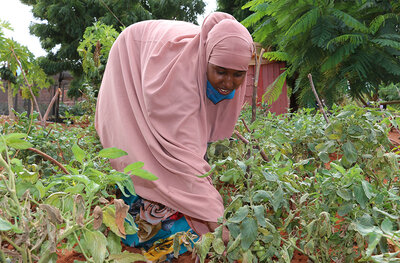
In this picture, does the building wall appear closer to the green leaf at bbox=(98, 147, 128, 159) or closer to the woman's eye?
the woman's eye

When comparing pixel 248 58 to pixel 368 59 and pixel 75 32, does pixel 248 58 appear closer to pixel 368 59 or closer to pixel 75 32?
pixel 368 59

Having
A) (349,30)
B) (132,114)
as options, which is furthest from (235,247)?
(349,30)

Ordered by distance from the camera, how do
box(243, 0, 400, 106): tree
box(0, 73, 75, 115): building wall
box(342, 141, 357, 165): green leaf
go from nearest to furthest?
1. box(342, 141, 357, 165): green leaf
2. box(243, 0, 400, 106): tree
3. box(0, 73, 75, 115): building wall

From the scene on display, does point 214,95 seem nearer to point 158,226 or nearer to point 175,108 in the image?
point 175,108

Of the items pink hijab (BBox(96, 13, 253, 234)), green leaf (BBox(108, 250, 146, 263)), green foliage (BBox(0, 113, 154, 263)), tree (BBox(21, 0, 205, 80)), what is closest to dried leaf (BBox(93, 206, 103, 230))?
green foliage (BBox(0, 113, 154, 263))

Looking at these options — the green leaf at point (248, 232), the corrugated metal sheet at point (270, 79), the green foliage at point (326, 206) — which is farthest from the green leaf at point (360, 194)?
the corrugated metal sheet at point (270, 79)

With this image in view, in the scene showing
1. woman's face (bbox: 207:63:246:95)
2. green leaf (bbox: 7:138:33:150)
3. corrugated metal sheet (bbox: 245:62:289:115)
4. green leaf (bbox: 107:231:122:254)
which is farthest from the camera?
corrugated metal sheet (bbox: 245:62:289:115)

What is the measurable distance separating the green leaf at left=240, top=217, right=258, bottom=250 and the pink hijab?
601mm

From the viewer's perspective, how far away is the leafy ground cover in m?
0.87

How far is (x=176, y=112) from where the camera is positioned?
204 centimetres

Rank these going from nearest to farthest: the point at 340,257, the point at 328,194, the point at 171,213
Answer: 1. the point at 328,194
2. the point at 340,257
3. the point at 171,213

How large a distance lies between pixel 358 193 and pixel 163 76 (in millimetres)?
1244

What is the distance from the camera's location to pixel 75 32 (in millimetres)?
14203

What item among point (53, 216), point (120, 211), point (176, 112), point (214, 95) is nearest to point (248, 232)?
point (120, 211)
